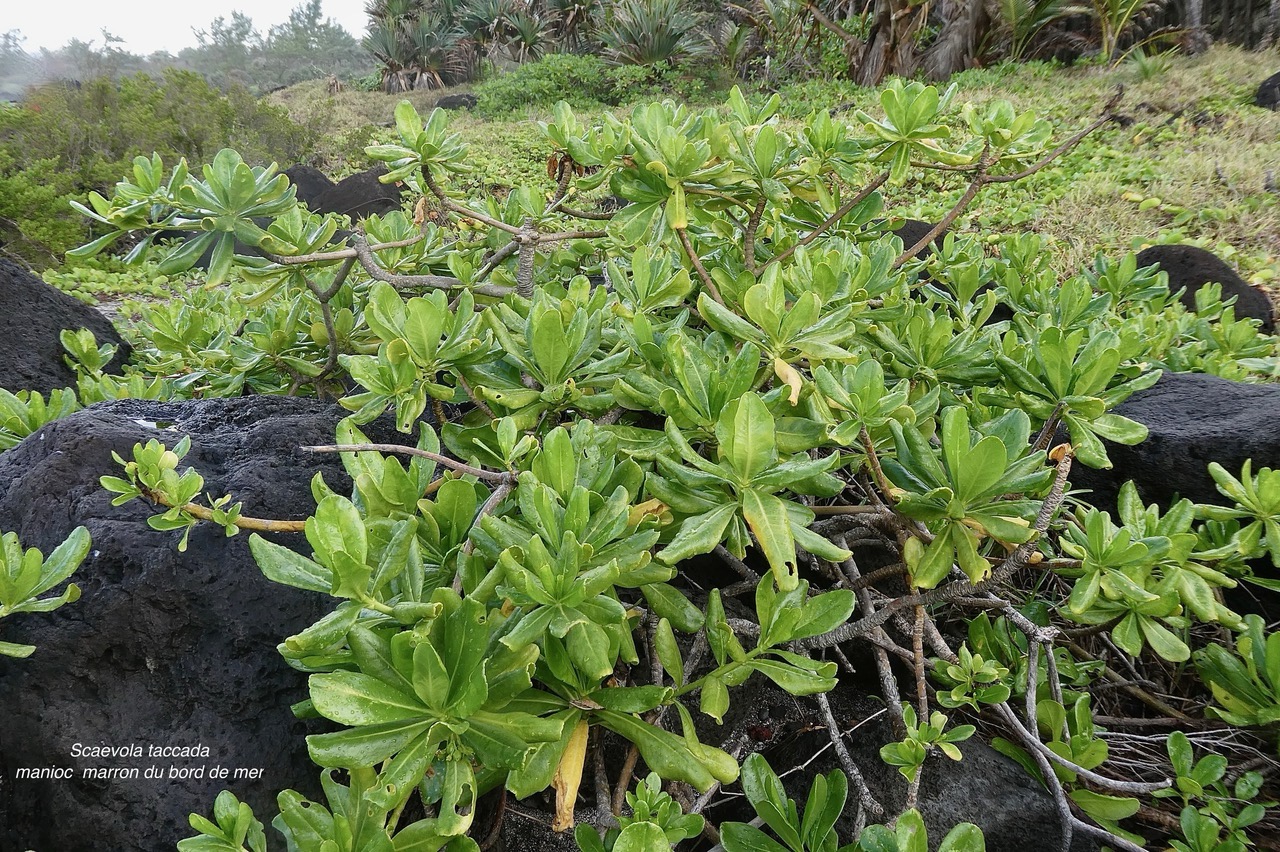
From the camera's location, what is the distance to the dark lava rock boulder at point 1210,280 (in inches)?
129

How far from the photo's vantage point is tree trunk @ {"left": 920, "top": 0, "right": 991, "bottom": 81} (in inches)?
399

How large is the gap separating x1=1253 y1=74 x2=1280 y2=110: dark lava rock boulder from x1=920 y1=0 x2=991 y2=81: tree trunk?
14.2 ft

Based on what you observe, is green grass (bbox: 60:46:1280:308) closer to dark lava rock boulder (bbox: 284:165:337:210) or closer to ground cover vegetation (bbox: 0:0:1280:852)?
ground cover vegetation (bbox: 0:0:1280:852)

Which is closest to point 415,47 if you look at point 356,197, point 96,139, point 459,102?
point 459,102

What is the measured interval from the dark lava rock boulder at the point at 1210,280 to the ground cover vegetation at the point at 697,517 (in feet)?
6.35

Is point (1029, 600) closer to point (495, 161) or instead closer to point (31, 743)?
point (31, 743)

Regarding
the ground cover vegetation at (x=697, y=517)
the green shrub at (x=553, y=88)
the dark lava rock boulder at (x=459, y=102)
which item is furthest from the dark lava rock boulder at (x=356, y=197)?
the dark lava rock boulder at (x=459, y=102)

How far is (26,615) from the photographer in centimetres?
110

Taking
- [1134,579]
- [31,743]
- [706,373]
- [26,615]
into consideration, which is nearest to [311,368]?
[26,615]

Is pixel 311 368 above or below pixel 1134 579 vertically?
above

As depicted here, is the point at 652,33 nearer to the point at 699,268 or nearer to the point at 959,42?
the point at 959,42

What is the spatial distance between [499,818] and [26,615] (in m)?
0.82

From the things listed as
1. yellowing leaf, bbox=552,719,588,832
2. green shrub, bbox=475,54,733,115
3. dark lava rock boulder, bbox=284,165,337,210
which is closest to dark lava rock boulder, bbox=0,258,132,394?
yellowing leaf, bbox=552,719,588,832

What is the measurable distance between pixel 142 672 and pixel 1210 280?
4.24 m
